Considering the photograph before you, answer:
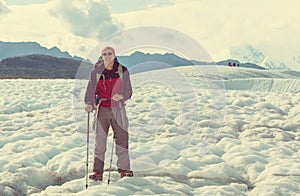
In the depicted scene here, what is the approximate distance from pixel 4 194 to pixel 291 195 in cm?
528

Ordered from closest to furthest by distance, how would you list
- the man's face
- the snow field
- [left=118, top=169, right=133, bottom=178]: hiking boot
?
the man's face
the snow field
[left=118, top=169, right=133, bottom=178]: hiking boot

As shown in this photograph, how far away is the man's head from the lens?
739 centimetres

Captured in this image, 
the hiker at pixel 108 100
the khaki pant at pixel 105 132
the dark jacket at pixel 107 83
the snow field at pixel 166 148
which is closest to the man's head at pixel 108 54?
the hiker at pixel 108 100

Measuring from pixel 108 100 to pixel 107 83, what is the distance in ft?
1.13

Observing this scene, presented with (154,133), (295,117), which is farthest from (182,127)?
(295,117)

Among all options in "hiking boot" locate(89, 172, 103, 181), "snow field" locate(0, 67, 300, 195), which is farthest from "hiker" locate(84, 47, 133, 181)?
"snow field" locate(0, 67, 300, 195)

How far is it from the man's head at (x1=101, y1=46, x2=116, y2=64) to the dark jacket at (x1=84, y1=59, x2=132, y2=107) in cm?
12

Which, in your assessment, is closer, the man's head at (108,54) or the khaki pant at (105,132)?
the man's head at (108,54)

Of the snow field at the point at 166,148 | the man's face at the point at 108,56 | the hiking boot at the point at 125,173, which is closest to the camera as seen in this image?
the man's face at the point at 108,56

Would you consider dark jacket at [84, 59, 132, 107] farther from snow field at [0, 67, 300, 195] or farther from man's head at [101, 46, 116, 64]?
snow field at [0, 67, 300, 195]

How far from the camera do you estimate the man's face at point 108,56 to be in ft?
24.2

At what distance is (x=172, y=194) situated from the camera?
7160 mm

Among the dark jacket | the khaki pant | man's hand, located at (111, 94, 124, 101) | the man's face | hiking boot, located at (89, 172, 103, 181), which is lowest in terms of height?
hiking boot, located at (89, 172, 103, 181)

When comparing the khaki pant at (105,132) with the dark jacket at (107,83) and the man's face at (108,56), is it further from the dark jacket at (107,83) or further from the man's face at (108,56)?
the man's face at (108,56)
